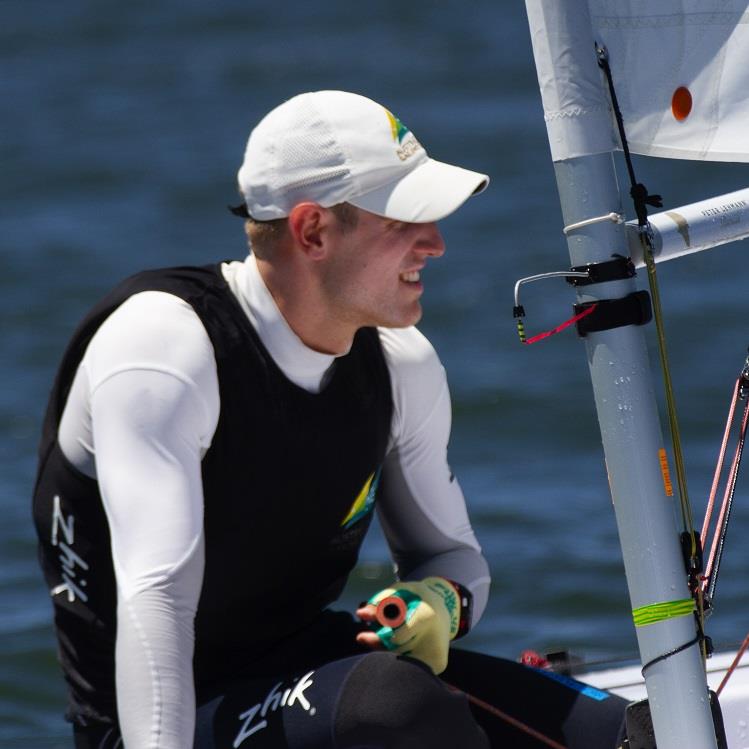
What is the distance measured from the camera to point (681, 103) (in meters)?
1.42

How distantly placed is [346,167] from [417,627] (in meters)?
0.46

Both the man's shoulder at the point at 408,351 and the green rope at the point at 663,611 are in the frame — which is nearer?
the green rope at the point at 663,611

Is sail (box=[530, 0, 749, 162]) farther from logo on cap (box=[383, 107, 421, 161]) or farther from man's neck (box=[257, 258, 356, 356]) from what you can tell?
man's neck (box=[257, 258, 356, 356])

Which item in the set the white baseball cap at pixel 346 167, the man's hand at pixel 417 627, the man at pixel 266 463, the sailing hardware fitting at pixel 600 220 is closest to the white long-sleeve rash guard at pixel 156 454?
the man at pixel 266 463

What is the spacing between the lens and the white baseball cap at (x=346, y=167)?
1.47 meters

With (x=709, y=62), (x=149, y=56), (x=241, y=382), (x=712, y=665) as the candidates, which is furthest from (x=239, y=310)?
(x=149, y=56)

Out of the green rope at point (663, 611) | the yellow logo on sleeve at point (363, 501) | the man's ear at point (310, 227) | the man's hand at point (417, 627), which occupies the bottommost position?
the green rope at point (663, 611)

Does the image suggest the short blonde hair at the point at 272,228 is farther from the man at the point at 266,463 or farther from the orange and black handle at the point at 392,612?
the orange and black handle at the point at 392,612

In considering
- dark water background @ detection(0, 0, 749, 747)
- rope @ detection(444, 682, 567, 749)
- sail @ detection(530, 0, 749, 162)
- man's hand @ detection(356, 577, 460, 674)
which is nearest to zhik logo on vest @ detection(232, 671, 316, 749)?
man's hand @ detection(356, 577, 460, 674)

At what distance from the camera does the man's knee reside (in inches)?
55.7

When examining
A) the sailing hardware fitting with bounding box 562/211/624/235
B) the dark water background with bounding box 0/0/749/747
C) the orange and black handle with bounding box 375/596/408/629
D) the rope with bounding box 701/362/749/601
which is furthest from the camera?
the dark water background with bounding box 0/0/749/747

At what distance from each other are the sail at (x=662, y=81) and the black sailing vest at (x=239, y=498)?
0.38 metres

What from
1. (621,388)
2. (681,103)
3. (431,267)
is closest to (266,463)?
(621,388)

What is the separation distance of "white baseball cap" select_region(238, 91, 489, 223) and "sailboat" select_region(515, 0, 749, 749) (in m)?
0.15
